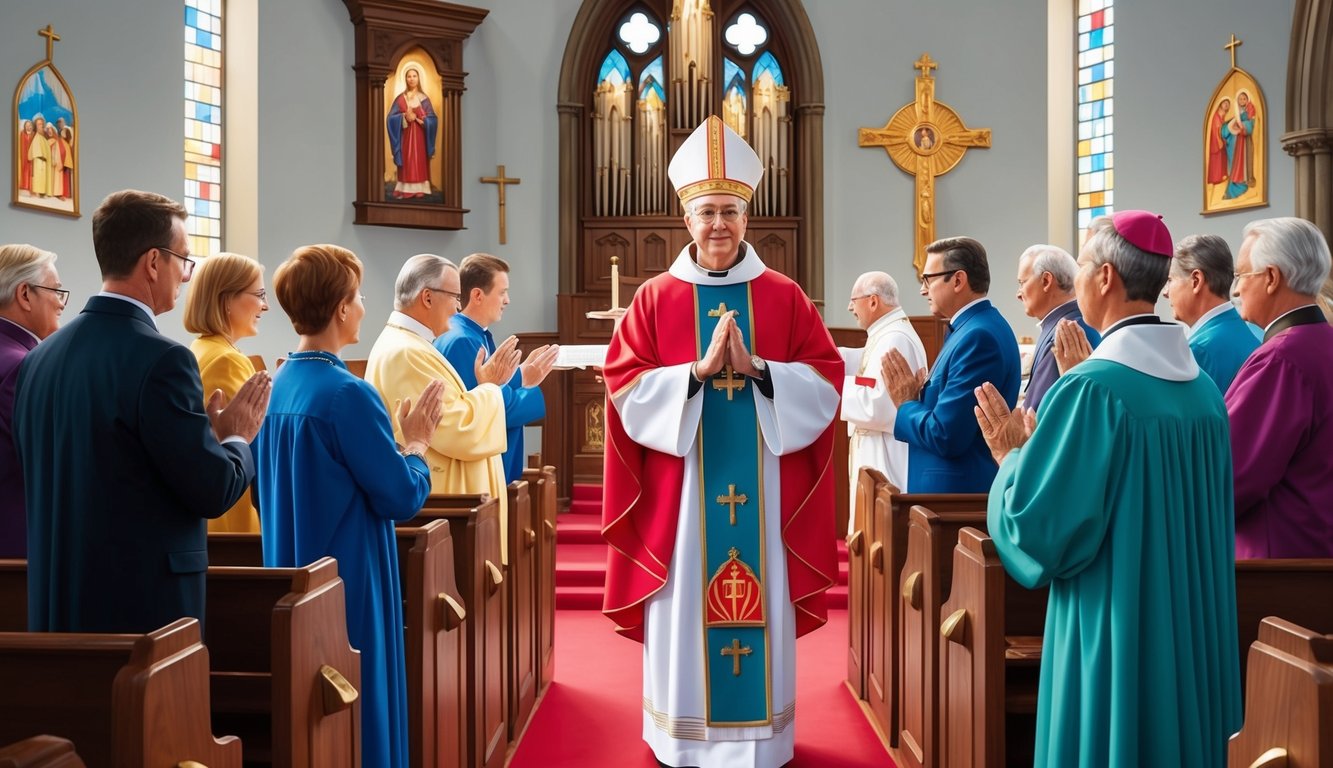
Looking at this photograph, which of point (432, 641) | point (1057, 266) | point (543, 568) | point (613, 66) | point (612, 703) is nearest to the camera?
point (432, 641)

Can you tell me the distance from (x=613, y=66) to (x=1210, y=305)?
26.1ft

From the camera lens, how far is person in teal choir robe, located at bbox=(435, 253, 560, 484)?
4838 mm

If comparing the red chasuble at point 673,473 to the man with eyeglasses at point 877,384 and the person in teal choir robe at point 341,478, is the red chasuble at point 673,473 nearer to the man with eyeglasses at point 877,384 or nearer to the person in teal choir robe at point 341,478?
the person in teal choir robe at point 341,478

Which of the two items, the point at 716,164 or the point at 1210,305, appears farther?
the point at 716,164

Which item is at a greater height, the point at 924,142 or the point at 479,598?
the point at 924,142

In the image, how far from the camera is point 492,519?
12.2 ft

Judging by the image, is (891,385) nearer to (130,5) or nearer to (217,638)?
(217,638)

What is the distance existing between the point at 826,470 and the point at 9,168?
19.8ft

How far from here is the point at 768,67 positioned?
1066cm

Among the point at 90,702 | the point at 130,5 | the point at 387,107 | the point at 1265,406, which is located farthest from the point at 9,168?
the point at 1265,406

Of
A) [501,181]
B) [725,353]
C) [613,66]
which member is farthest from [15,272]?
[613,66]

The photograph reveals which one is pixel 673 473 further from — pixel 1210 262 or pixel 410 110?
pixel 410 110

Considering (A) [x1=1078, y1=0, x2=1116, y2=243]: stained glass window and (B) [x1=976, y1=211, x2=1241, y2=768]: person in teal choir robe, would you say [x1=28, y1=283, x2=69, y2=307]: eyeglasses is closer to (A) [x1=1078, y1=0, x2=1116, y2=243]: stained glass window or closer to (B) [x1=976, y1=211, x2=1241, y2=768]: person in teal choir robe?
(B) [x1=976, y1=211, x2=1241, y2=768]: person in teal choir robe

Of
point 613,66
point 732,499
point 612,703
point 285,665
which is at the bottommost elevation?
point 612,703
